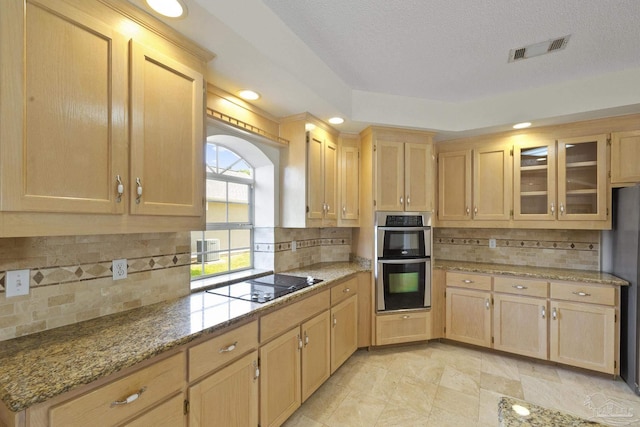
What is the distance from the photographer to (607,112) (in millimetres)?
2477

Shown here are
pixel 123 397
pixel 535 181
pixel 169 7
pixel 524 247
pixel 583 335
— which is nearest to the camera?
pixel 123 397

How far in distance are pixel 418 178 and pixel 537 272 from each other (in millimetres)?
1476

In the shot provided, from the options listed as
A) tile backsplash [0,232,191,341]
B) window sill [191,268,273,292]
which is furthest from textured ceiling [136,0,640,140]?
window sill [191,268,273,292]

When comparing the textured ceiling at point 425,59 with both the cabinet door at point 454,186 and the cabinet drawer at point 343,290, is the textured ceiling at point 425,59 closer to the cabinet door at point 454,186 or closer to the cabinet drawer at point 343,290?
the cabinet door at point 454,186

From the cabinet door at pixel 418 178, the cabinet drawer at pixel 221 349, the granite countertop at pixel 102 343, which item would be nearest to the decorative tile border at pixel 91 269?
the granite countertop at pixel 102 343

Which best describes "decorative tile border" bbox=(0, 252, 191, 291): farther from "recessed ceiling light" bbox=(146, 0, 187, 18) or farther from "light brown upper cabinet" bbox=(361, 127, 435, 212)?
"light brown upper cabinet" bbox=(361, 127, 435, 212)

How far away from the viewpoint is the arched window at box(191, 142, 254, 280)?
225cm

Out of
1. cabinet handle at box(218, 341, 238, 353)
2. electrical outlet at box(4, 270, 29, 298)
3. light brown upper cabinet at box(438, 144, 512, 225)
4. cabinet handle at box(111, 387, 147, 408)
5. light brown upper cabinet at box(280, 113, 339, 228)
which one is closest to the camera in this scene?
cabinet handle at box(111, 387, 147, 408)

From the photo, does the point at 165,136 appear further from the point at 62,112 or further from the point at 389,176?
the point at 389,176

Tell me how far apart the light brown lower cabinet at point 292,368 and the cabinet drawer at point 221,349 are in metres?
0.15

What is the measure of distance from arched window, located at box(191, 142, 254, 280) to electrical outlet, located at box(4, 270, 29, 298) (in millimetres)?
935

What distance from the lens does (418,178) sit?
3023 mm

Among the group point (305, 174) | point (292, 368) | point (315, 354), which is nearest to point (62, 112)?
point (305, 174)

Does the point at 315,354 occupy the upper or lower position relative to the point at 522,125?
lower
